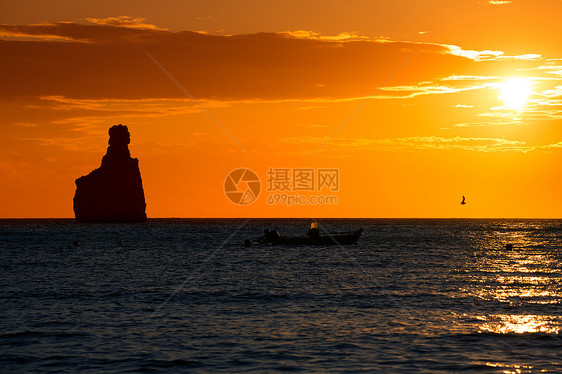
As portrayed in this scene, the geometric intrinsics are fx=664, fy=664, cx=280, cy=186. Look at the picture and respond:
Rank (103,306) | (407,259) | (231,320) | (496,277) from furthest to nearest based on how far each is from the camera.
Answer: (407,259), (496,277), (103,306), (231,320)

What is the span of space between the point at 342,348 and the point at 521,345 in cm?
680

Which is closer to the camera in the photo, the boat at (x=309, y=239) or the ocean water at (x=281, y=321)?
the ocean water at (x=281, y=321)

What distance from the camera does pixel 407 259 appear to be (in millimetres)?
72312

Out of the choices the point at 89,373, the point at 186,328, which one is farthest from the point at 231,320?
the point at 89,373

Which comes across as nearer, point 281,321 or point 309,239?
point 281,321

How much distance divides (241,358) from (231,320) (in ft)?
25.2

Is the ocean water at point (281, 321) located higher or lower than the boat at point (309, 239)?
lower

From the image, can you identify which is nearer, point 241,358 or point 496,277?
point 241,358

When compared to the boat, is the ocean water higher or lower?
lower

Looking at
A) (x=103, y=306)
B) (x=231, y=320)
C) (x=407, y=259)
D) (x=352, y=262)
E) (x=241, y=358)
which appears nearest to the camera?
(x=241, y=358)

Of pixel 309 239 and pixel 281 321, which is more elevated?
pixel 309 239

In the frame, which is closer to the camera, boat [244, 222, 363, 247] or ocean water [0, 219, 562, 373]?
ocean water [0, 219, 562, 373]

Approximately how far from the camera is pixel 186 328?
28984 millimetres

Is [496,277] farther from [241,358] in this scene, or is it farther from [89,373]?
[89,373]
